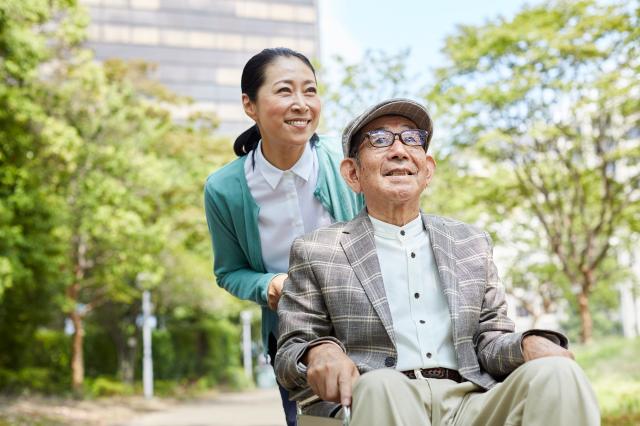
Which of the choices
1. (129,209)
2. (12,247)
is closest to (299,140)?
(12,247)

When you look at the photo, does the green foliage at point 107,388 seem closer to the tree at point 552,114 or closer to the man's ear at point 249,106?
the tree at point 552,114

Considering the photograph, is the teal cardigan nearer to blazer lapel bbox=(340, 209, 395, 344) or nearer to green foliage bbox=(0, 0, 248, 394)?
blazer lapel bbox=(340, 209, 395, 344)

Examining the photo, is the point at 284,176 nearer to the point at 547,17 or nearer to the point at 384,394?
the point at 384,394

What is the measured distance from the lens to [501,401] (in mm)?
2088

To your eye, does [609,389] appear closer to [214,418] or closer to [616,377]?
[616,377]

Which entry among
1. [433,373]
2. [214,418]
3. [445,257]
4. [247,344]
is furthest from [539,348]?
[247,344]

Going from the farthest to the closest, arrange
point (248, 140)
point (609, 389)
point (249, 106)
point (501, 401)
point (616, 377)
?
point (616, 377)
point (609, 389)
point (248, 140)
point (249, 106)
point (501, 401)

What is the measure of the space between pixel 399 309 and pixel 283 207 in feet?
2.90

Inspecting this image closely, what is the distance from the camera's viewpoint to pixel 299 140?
123 inches

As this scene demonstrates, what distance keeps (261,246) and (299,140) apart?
449mm

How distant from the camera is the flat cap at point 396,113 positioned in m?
2.61

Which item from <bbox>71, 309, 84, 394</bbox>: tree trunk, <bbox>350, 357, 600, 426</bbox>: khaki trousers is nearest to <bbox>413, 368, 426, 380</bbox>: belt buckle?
<bbox>350, 357, 600, 426</bbox>: khaki trousers

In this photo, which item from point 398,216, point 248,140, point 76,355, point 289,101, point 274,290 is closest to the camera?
point 398,216

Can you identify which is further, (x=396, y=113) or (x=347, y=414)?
(x=396, y=113)
